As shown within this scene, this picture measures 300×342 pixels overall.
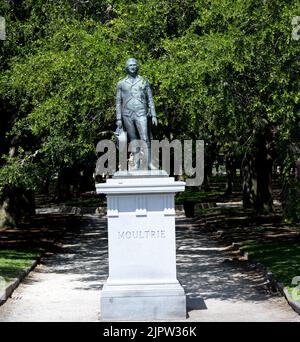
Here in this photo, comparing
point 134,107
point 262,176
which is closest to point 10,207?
point 262,176

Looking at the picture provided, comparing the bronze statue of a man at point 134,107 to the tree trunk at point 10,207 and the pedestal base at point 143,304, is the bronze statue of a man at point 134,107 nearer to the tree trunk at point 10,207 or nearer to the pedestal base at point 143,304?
the pedestal base at point 143,304

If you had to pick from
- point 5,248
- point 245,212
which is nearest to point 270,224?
point 245,212

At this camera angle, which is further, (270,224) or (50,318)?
(270,224)

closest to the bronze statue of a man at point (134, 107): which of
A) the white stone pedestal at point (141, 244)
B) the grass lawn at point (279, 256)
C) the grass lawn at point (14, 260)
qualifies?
the white stone pedestal at point (141, 244)

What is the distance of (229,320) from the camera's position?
12.8m

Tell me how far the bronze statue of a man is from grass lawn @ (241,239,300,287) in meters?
4.33

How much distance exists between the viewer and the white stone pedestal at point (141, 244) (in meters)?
12.9

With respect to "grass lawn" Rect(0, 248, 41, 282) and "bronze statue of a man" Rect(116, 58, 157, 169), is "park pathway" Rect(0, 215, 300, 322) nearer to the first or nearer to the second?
"grass lawn" Rect(0, 248, 41, 282)

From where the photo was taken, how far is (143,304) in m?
12.9

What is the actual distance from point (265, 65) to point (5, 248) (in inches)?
434

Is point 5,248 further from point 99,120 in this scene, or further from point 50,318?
point 50,318

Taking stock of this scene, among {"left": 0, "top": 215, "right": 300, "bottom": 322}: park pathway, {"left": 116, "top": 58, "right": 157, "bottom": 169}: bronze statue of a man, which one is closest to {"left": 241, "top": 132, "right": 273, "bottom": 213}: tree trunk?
{"left": 0, "top": 215, "right": 300, "bottom": 322}: park pathway

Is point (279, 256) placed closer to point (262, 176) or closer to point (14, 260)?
point (14, 260)

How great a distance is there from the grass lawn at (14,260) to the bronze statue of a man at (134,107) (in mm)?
5061
